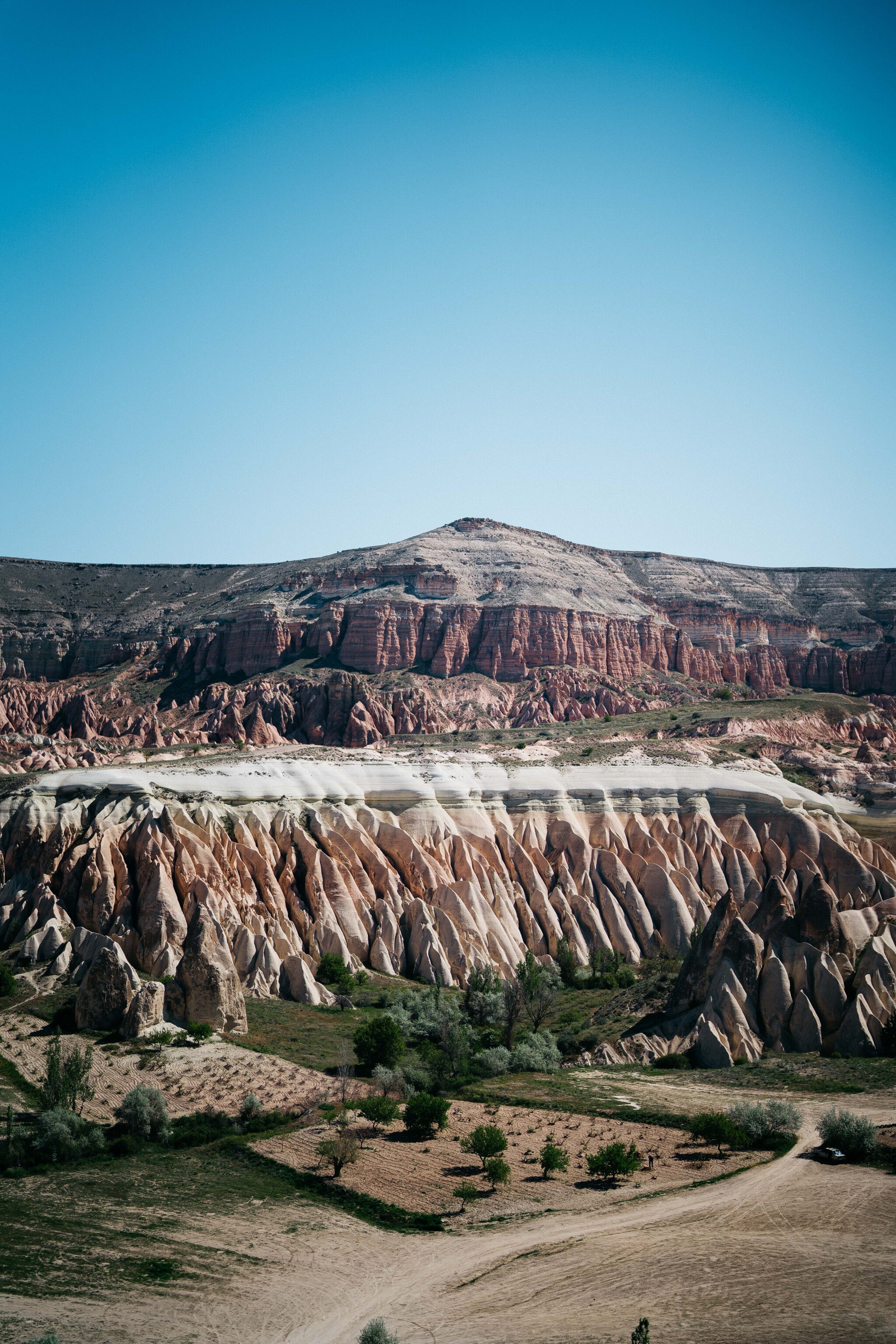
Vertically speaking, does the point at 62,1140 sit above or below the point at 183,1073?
above

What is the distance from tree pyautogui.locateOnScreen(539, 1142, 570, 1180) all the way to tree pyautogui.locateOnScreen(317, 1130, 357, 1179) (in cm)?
490

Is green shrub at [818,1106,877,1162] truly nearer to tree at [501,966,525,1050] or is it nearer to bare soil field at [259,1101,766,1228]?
bare soil field at [259,1101,766,1228]

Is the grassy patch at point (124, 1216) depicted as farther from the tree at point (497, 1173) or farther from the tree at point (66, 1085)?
the tree at point (497, 1173)

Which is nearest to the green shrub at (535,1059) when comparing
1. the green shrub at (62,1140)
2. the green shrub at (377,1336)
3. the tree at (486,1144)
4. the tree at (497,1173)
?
the tree at (486,1144)

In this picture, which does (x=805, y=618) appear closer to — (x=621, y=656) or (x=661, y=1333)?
(x=621, y=656)

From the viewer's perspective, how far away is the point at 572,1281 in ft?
72.2

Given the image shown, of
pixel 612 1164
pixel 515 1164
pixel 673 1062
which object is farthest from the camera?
pixel 673 1062

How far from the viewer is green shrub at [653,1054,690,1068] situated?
38.1 metres

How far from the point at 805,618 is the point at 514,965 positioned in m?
106

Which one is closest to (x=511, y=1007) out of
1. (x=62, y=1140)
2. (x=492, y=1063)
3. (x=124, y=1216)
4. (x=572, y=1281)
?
(x=492, y=1063)

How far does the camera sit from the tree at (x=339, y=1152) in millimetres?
27969

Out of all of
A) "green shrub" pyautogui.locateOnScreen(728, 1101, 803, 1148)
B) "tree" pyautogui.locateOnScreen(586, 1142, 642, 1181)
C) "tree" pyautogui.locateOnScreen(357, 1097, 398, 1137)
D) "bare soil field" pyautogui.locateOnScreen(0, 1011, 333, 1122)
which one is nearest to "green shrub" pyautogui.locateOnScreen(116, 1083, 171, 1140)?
"bare soil field" pyautogui.locateOnScreen(0, 1011, 333, 1122)

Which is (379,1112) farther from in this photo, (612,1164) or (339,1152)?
(612,1164)

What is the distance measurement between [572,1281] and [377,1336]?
17.6ft
